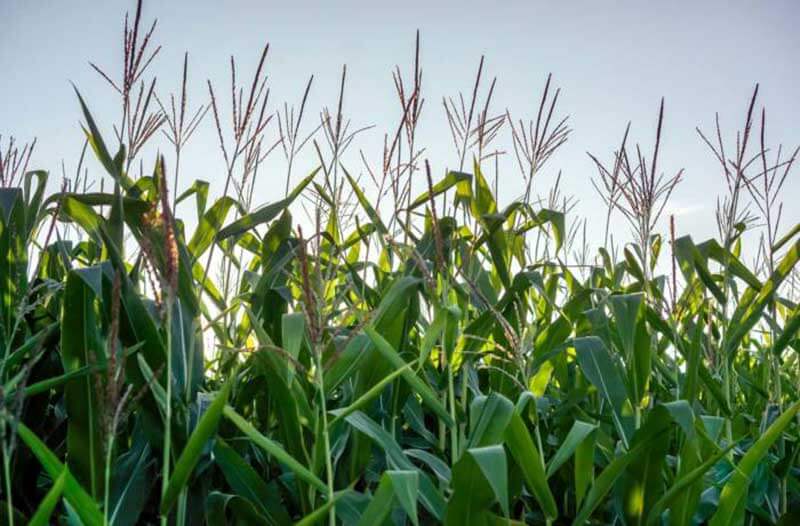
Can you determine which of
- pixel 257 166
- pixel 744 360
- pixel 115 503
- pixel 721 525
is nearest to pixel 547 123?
pixel 257 166

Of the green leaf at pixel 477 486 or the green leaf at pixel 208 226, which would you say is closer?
the green leaf at pixel 477 486

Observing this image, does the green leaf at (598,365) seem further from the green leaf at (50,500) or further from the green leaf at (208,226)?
the green leaf at (50,500)

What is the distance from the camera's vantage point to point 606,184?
2609 millimetres

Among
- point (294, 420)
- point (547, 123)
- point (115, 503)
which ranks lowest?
point (115, 503)

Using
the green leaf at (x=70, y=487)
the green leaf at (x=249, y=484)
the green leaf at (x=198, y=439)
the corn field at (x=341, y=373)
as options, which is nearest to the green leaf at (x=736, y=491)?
the corn field at (x=341, y=373)

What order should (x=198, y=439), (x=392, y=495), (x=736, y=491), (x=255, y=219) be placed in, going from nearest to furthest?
(x=198, y=439), (x=392, y=495), (x=736, y=491), (x=255, y=219)

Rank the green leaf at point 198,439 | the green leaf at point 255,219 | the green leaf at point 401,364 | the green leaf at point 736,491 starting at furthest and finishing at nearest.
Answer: the green leaf at point 255,219, the green leaf at point 736,491, the green leaf at point 401,364, the green leaf at point 198,439

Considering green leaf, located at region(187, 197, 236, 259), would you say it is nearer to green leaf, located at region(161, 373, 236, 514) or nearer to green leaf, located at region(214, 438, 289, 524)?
green leaf, located at region(214, 438, 289, 524)

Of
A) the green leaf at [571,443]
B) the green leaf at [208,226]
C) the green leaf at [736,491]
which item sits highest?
the green leaf at [208,226]

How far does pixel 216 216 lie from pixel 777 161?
164 cm

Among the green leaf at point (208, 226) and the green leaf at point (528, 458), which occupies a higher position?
the green leaf at point (208, 226)

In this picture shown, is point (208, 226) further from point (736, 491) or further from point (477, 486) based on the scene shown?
point (736, 491)

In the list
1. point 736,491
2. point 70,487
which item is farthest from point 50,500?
point 736,491

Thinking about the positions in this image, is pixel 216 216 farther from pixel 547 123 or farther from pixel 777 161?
pixel 777 161
